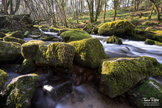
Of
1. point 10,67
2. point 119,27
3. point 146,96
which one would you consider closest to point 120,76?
point 146,96

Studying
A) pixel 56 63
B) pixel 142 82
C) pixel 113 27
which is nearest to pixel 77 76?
pixel 56 63

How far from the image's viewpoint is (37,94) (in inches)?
107

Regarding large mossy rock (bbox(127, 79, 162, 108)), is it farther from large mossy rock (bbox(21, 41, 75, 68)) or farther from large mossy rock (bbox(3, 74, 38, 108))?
large mossy rock (bbox(3, 74, 38, 108))

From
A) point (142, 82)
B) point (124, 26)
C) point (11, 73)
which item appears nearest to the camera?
point (142, 82)

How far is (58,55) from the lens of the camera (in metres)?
2.92

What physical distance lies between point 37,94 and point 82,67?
177 centimetres

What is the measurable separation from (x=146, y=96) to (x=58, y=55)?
2848 mm

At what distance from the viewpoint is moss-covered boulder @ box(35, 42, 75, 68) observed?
290cm

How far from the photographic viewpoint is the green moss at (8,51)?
11.3 ft

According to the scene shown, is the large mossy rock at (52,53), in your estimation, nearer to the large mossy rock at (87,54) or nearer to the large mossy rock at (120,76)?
the large mossy rock at (87,54)

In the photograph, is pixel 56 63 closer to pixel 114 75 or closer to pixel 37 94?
pixel 37 94

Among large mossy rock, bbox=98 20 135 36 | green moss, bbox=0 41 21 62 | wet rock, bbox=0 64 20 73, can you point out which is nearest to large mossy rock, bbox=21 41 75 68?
green moss, bbox=0 41 21 62

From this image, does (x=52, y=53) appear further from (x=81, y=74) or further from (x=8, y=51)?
(x=8, y=51)

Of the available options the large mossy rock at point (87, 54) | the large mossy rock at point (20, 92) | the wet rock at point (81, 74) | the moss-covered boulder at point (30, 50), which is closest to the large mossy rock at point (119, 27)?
the large mossy rock at point (87, 54)
